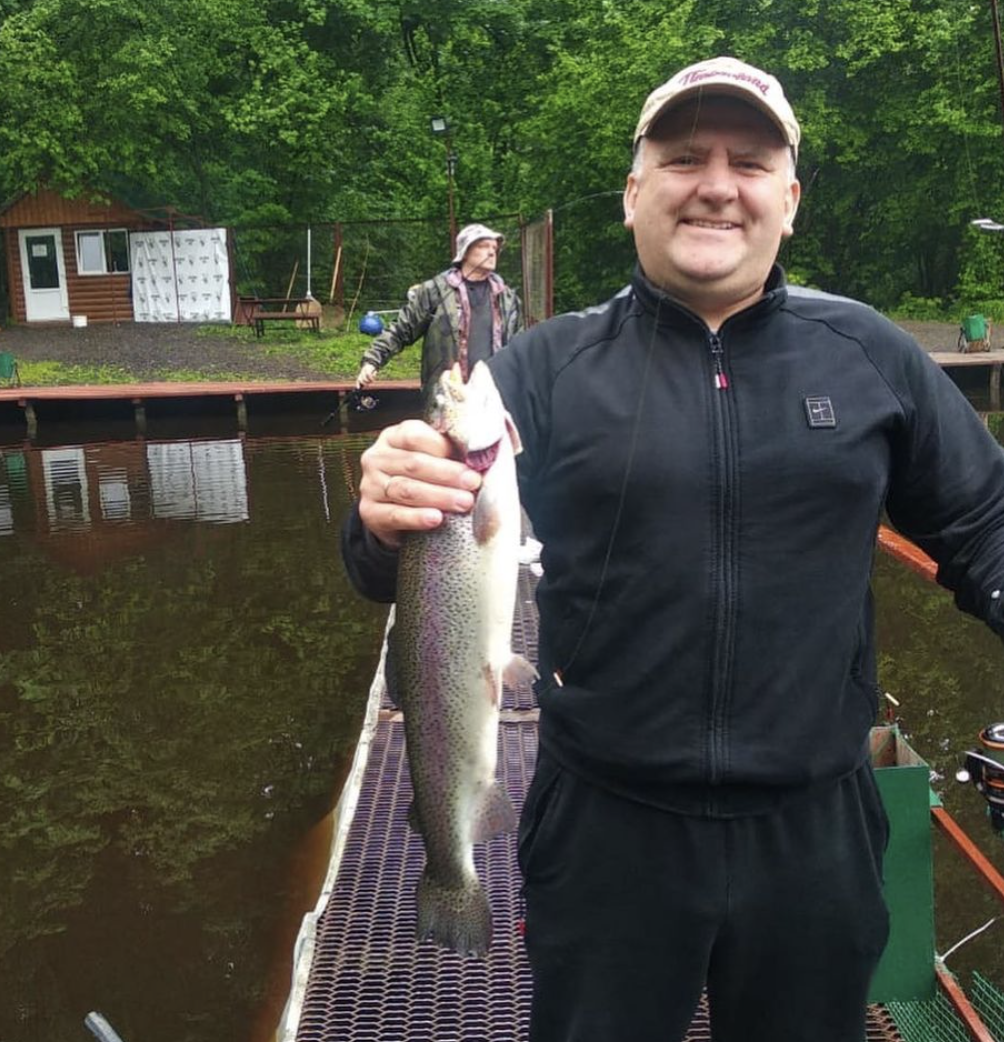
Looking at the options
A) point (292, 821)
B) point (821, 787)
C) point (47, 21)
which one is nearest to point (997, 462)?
point (821, 787)

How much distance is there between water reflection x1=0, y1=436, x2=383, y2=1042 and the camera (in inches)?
178

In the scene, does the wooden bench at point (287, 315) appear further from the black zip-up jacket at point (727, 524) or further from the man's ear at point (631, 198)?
the black zip-up jacket at point (727, 524)

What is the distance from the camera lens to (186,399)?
731 inches

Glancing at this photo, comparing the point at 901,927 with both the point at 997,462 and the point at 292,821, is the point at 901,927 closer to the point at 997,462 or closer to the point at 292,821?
the point at 997,462

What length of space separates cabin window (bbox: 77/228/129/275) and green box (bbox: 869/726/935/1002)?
30243 millimetres

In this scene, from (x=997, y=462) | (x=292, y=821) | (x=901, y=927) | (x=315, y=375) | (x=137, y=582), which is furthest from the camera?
(x=315, y=375)

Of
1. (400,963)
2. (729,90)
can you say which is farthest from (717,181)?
(400,963)

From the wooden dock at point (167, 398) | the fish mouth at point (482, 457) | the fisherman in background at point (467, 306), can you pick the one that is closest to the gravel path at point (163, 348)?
the wooden dock at point (167, 398)

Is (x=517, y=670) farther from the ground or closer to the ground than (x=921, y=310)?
farther from the ground

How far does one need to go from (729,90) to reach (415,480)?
0.88 metres

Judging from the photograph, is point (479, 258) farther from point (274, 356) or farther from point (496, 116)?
point (496, 116)

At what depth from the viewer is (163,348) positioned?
24672 mm

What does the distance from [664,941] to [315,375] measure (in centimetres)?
2001

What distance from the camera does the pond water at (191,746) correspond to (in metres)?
4.54
